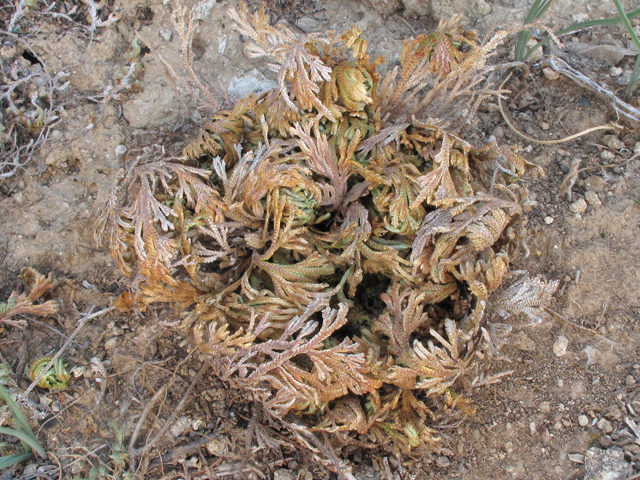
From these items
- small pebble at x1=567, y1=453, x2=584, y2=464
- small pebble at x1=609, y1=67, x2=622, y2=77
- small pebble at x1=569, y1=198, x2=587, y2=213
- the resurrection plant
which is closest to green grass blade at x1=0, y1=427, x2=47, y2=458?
the resurrection plant

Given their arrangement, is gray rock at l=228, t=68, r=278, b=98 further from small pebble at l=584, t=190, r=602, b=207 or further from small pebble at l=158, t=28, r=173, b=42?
small pebble at l=584, t=190, r=602, b=207

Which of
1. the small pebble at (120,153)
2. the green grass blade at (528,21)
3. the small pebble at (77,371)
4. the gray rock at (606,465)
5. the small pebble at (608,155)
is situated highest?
the green grass blade at (528,21)

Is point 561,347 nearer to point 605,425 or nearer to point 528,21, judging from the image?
point 605,425

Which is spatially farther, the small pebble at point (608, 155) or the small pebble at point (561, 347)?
the small pebble at point (608, 155)

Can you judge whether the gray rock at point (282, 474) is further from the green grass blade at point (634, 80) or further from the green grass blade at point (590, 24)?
the green grass blade at point (634, 80)

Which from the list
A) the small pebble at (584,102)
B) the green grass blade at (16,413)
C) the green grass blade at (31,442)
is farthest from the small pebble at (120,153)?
the small pebble at (584,102)

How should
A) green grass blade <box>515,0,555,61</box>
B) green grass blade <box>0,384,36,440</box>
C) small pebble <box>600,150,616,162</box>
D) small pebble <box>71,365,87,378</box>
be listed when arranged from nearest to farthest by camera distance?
green grass blade <box>0,384,36,440</box>
small pebble <box>71,365,87,378</box>
green grass blade <box>515,0,555,61</box>
small pebble <box>600,150,616,162</box>

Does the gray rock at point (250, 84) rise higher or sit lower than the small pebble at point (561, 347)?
higher
